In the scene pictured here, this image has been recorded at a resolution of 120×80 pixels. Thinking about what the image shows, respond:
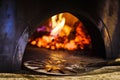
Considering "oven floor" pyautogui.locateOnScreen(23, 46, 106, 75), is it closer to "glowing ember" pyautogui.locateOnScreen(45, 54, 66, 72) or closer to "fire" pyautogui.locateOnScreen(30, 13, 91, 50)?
"glowing ember" pyautogui.locateOnScreen(45, 54, 66, 72)

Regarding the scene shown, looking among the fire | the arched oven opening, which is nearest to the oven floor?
the arched oven opening

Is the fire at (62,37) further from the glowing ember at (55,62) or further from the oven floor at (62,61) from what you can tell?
the glowing ember at (55,62)

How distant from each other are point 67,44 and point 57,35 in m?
0.23

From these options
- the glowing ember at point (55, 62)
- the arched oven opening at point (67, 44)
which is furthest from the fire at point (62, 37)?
the glowing ember at point (55, 62)

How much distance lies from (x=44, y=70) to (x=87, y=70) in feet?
1.82

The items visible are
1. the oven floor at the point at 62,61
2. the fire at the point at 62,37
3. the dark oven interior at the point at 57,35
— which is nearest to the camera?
the dark oven interior at the point at 57,35

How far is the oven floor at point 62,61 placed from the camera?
301 cm

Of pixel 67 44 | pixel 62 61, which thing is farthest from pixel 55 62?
pixel 67 44

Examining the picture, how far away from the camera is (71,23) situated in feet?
13.7

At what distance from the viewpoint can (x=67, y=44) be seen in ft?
13.4

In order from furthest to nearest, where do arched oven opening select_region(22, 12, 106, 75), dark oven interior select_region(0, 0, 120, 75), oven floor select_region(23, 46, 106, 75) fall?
arched oven opening select_region(22, 12, 106, 75) < oven floor select_region(23, 46, 106, 75) < dark oven interior select_region(0, 0, 120, 75)

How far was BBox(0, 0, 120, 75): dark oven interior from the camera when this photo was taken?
2.84m

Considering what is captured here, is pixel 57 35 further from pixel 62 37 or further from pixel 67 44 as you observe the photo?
pixel 67 44

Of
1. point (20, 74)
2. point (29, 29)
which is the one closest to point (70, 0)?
point (29, 29)
